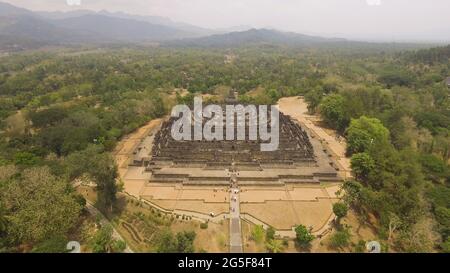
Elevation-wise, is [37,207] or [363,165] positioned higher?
[363,165]

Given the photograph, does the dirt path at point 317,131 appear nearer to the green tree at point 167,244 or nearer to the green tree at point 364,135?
the green tree at point 364,135

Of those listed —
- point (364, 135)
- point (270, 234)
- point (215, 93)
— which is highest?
point (215, 93)

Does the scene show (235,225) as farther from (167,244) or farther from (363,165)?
(363,165)

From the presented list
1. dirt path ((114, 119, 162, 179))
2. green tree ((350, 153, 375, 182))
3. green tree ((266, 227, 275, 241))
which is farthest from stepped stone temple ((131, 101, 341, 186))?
green tree ((266, 227, 275, 241))

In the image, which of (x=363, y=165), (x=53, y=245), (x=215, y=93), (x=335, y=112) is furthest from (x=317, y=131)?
(x=53, y=245)

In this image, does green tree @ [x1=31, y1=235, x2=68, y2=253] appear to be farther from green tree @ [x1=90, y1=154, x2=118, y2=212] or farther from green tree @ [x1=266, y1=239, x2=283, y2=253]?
green tree @ [x1=266, y1=239, x2=283, y2=253]

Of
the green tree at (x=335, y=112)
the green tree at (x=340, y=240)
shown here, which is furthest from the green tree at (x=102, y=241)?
the green tree at (x=335, y=112)
